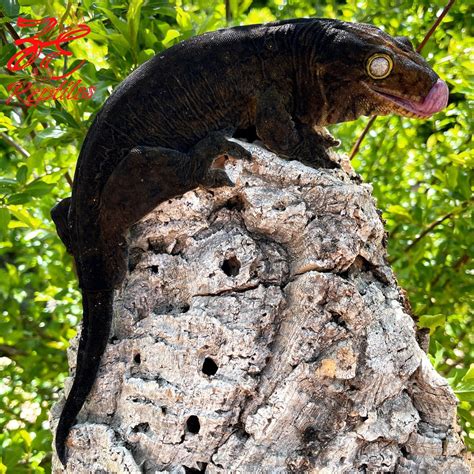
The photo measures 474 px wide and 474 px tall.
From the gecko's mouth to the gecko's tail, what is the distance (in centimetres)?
92

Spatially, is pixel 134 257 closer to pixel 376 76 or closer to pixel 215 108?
pixel 215 108

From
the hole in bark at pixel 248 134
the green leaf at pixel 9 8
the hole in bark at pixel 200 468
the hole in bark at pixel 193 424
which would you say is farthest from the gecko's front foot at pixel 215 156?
the green leaf at pixel 9 8

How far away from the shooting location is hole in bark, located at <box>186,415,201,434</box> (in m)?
1.61

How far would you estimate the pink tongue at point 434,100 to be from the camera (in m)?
1.68

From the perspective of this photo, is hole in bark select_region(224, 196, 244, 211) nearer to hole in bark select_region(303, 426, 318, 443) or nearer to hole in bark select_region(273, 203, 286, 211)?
hole in bark select_region(273, 203, 286, 211)

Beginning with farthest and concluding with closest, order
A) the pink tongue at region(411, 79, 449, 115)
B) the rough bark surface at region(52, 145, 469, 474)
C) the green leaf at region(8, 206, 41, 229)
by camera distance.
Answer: the green leaf at region(8, 206, 41, 229) < the pink tongue at region(411, 79, 449, 115) < the rough bark surface at region(52, 145, 469, 474)

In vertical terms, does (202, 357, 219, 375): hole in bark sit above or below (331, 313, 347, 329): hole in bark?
below

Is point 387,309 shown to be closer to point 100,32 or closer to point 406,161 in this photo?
point 100,32

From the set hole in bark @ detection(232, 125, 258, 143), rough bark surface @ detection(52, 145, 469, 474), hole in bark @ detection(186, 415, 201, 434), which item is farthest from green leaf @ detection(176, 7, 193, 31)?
hole in bark @ detection(186, 415, 201, 434)

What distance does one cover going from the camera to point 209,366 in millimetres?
1644

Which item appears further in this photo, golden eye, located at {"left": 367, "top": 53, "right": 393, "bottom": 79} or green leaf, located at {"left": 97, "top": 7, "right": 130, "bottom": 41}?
green leaf, located at {"left": 97, "top": 7, "right": 130, "bottom": 41}

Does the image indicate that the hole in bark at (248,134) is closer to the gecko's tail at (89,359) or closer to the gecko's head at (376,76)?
the gecko's head at (376,76)

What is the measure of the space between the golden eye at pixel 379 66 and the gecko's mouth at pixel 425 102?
5 centimetres

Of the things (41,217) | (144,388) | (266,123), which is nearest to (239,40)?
(266,123)
